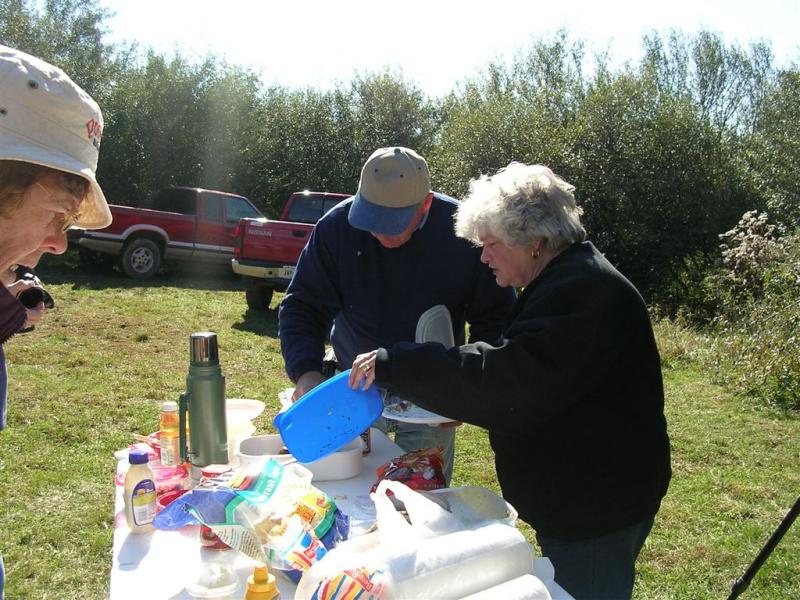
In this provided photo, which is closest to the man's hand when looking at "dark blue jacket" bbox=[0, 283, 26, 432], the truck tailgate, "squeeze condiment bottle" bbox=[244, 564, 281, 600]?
"squeeze condiment bottle" bbox=[244, 564, 281, 600]

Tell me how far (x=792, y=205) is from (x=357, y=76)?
11.7 meters

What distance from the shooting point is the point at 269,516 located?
5.22 ft

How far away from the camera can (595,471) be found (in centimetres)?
184

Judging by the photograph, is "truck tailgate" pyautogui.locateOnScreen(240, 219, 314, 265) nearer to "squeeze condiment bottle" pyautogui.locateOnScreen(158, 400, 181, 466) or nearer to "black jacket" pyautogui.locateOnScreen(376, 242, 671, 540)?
"squeeze condiment bottle" pyautogui.locateOnScreen(158, 400, 181, 466)

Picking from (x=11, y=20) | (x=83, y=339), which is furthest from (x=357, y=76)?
(x=83, y=339)

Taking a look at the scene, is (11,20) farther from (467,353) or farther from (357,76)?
(467,353)

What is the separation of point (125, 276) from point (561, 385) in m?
11.6

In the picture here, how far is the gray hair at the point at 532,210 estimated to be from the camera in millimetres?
1883

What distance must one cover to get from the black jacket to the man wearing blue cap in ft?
2.43

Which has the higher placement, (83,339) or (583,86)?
(583,86)

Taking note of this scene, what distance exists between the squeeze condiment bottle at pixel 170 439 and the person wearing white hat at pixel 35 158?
2.77ft

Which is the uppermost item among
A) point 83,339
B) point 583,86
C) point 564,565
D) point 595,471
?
point 583,86

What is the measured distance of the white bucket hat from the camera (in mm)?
1190

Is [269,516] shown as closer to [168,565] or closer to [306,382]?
[168,565]
